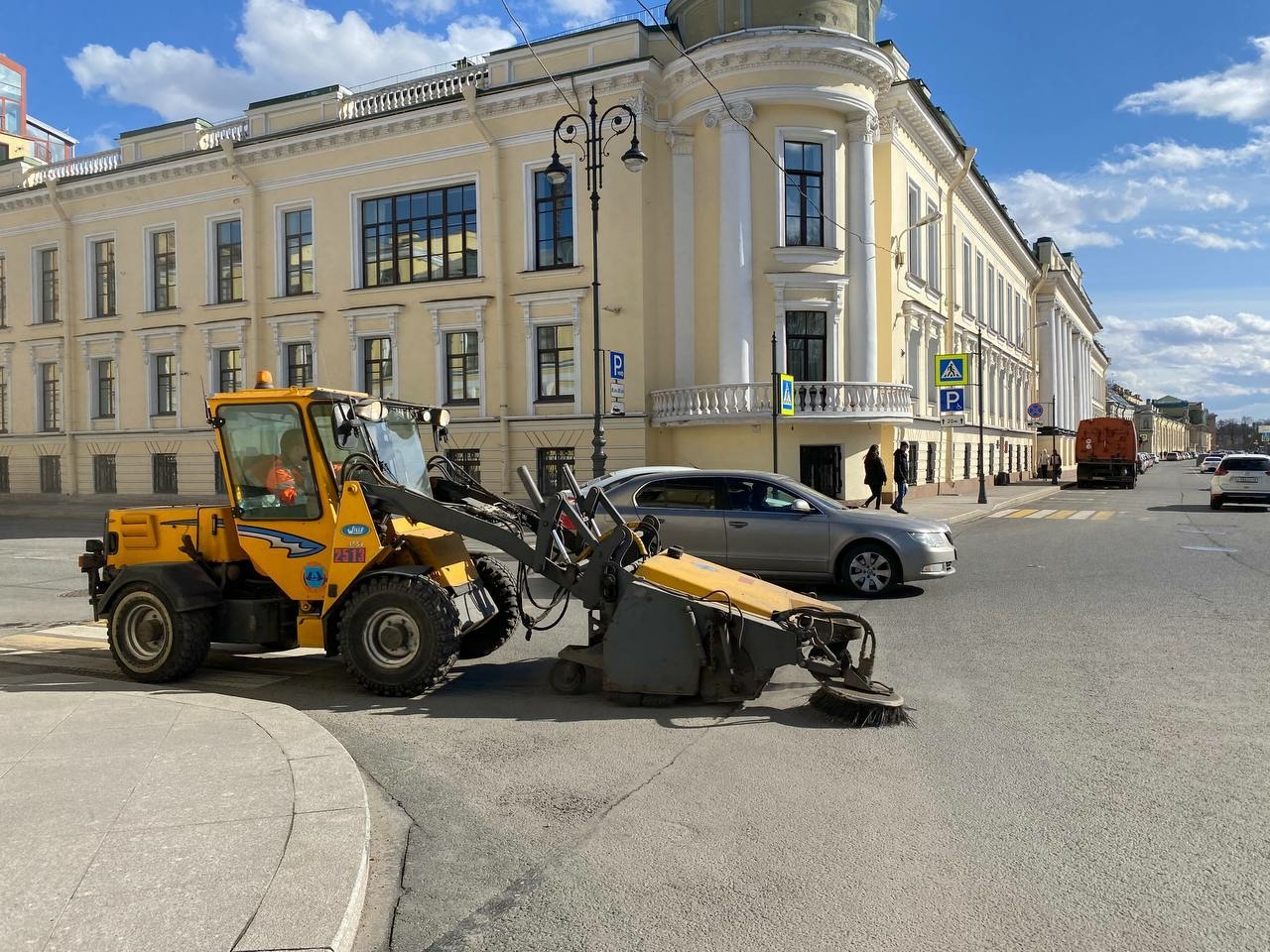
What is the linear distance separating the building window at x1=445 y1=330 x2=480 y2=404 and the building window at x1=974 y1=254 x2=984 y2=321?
24.6m

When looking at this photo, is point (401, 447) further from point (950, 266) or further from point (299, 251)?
point (950, 266)

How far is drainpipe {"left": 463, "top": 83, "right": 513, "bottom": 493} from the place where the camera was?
25.3 m

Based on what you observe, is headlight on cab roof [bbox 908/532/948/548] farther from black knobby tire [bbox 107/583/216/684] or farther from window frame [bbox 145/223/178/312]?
window frame [bbox 145/223/178/312]

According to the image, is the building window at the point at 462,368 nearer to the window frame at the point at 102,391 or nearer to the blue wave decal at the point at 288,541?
the window frame at the point at 102,391

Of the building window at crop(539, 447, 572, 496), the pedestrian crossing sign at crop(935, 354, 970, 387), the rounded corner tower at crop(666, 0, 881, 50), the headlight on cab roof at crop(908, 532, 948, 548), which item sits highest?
the rounded corner tower at crop(666, 0, 881, 50)

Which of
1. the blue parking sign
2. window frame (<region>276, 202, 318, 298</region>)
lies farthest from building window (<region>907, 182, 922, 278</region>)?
window frame (<region>276, 202, 318, 298</region>)

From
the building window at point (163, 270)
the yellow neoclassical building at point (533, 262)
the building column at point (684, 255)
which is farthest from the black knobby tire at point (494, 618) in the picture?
the building window at point (163, 270)

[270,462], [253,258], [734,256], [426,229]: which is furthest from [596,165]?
[253,258]

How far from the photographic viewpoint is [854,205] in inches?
955

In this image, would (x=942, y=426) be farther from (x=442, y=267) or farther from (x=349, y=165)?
(x=349, y=165)

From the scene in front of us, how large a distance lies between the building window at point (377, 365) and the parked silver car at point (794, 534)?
18.6 metres

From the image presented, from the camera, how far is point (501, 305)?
25.5 meters

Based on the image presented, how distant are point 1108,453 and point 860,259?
928 inches

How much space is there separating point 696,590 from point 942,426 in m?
28.7
